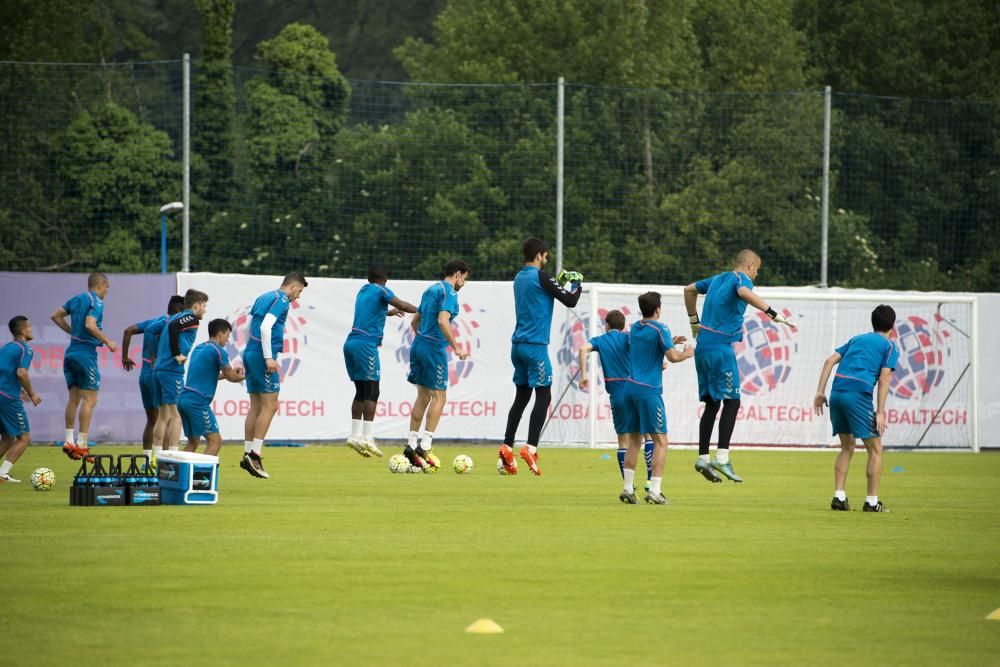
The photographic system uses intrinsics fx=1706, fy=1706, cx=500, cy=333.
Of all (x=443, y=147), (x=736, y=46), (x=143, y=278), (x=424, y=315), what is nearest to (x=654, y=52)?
(x=736, y=46)

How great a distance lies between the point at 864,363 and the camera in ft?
47.6

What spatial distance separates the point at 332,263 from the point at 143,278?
8551mm

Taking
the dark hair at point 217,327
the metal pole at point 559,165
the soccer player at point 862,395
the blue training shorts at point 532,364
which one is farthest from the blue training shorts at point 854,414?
the metal pole at point 559,165

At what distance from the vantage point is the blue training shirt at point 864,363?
1446cm

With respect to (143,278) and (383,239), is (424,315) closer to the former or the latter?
(143,278)

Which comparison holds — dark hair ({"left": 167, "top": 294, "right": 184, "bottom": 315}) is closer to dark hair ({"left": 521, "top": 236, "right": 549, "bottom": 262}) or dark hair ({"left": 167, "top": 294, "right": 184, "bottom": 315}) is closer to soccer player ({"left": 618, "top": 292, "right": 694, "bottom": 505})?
dark hair ({"left": 521, "top": 236, "right": 549, "bottom": 262})

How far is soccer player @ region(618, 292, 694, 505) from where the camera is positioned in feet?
48.1

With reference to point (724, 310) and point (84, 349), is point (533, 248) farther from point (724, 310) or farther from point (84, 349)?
point (84, 349)

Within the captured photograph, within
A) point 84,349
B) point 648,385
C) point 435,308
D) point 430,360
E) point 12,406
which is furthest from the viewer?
point 84,349

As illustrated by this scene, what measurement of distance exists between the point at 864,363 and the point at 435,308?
595 centimetres

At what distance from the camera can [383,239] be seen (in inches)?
1271

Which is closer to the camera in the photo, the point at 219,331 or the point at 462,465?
the point at 219,331

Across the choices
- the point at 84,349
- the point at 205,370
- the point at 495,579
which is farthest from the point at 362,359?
the point at 495,579

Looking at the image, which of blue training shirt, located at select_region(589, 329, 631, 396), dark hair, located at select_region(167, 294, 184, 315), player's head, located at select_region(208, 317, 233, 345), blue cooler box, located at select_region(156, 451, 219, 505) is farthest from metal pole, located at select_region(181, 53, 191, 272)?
blue training shirt, located at select_region(589, 329, 631, 396)
